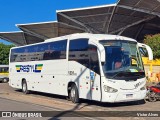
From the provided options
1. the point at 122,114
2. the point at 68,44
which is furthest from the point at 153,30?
the point at 122,114

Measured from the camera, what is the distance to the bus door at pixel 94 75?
13.8 meters

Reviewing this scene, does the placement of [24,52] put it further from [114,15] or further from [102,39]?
[114,15]

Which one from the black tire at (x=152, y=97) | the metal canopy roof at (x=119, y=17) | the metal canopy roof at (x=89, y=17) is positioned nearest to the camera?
the black tire at (x=152, y=97)

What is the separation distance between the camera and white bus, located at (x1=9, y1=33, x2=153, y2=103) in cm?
1345

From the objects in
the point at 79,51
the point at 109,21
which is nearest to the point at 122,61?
the point at 79,51

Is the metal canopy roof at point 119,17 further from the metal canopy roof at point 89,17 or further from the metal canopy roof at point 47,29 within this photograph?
the metal canopy roof at point 47,29

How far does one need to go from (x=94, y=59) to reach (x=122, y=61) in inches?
44.4

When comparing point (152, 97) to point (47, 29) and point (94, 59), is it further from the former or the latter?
point (47, 29)

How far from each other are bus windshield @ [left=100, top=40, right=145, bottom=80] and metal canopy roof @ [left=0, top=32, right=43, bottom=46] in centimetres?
5479

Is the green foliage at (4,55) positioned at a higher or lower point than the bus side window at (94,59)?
higher

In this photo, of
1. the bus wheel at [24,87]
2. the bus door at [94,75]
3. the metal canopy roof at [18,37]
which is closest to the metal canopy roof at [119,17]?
the metal canopy roof at [18,37]

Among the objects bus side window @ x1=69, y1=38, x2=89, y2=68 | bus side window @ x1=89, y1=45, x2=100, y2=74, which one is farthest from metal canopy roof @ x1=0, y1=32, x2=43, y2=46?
bus side window @ x1=89, y1=45, x2=100, y2=74

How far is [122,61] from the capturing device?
1380 centimetres

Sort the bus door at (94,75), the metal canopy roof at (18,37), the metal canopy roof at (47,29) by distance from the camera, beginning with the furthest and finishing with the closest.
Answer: the metal canopy roof at (18,37), the metal canopy roof at (47,29), the bus door at (94,75)
